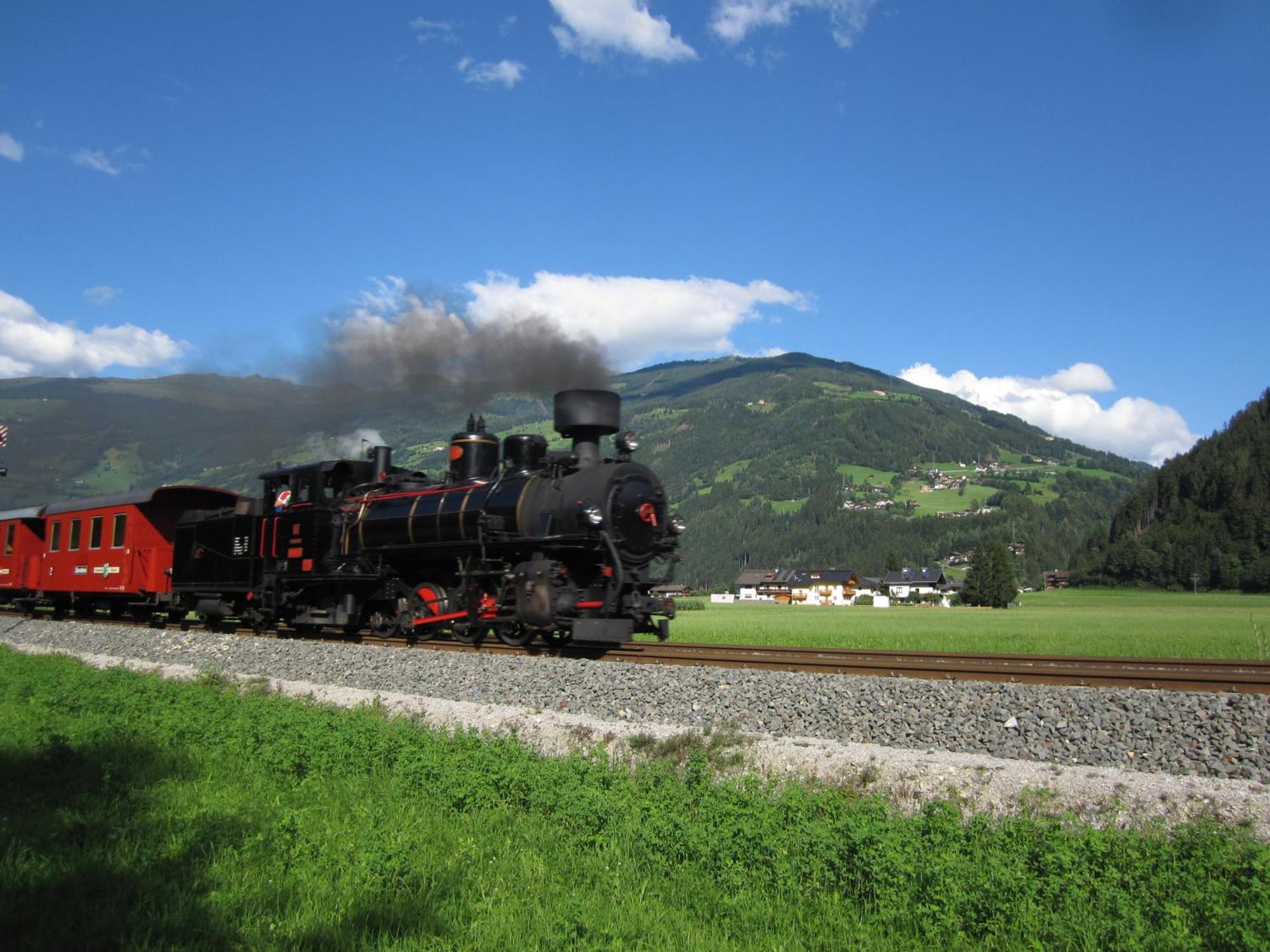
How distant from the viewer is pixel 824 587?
10788 cm

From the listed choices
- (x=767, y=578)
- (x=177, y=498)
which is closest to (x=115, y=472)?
(x=767, y=578)

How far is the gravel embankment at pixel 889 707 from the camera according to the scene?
29.8 ft

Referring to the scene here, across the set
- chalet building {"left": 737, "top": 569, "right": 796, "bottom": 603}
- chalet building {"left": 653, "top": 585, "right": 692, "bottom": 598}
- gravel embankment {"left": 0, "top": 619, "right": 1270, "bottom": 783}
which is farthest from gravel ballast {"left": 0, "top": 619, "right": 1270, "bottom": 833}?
chalet building {"left": 737, "top": 569, "right": 796, "bottom": 603}

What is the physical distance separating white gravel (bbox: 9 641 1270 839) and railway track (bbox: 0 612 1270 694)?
10.8 ft

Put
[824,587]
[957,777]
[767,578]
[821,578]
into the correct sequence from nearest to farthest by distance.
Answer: [957,777], [824,587], [821,578], [767,578]

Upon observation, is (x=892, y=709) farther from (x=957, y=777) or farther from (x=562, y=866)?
(x=562, y=866)

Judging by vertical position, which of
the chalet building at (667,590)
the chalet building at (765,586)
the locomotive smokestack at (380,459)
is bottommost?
the chalet building at (765,586)

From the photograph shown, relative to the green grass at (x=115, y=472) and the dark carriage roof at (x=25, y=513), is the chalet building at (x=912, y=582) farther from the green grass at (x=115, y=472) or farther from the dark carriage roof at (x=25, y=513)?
the green grass at (x=115, y=472)

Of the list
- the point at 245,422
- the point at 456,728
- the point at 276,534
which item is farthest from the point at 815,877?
the point at 245,422

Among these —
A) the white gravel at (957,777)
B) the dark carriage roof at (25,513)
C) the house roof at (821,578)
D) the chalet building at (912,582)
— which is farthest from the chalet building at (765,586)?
the white gravel at (957,777)

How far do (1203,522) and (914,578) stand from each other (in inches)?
1688

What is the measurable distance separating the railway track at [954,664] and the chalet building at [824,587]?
3079 inches

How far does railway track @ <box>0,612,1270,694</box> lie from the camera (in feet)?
38.7

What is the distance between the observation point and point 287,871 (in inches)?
262
